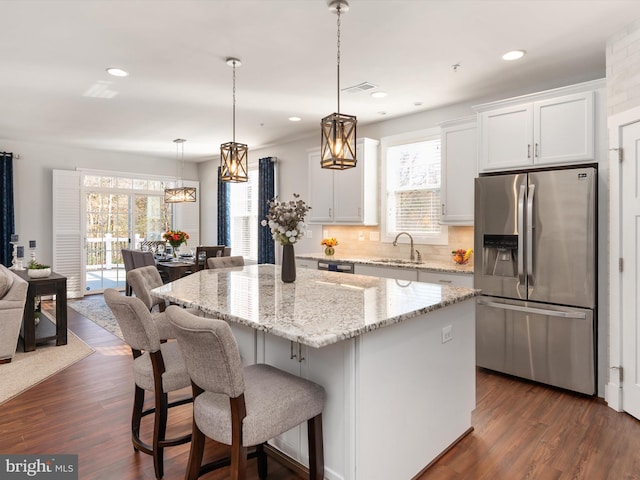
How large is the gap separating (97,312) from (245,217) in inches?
116

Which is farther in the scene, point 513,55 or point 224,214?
point 224,214

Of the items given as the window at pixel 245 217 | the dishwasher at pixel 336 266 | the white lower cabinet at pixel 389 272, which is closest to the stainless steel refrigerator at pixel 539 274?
Result: the white lower cabinet at pixel 389 272

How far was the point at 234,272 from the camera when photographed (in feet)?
11.5

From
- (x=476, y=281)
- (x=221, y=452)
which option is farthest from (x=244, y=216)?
(x=221, y=452)

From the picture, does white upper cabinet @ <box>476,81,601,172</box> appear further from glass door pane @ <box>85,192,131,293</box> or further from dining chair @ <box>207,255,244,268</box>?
glass door pane @ <box>85,192,131,293</box>

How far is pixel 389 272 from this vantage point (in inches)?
175

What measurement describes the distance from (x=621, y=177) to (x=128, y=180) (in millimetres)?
7922

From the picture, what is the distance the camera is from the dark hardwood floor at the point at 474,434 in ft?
7.36

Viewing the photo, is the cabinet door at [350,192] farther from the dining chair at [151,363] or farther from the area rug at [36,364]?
the dining chair at [151,363]

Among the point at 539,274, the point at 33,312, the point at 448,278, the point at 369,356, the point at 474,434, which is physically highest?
the point at 539,274

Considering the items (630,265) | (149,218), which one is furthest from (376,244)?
(149,218)

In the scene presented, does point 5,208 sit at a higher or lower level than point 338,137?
lower

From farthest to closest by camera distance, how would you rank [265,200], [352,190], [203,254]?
1. [265,200]
2. [203,254]
3. [352,190]

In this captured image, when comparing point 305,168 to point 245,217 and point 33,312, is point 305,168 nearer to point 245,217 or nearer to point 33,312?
point 245,217
